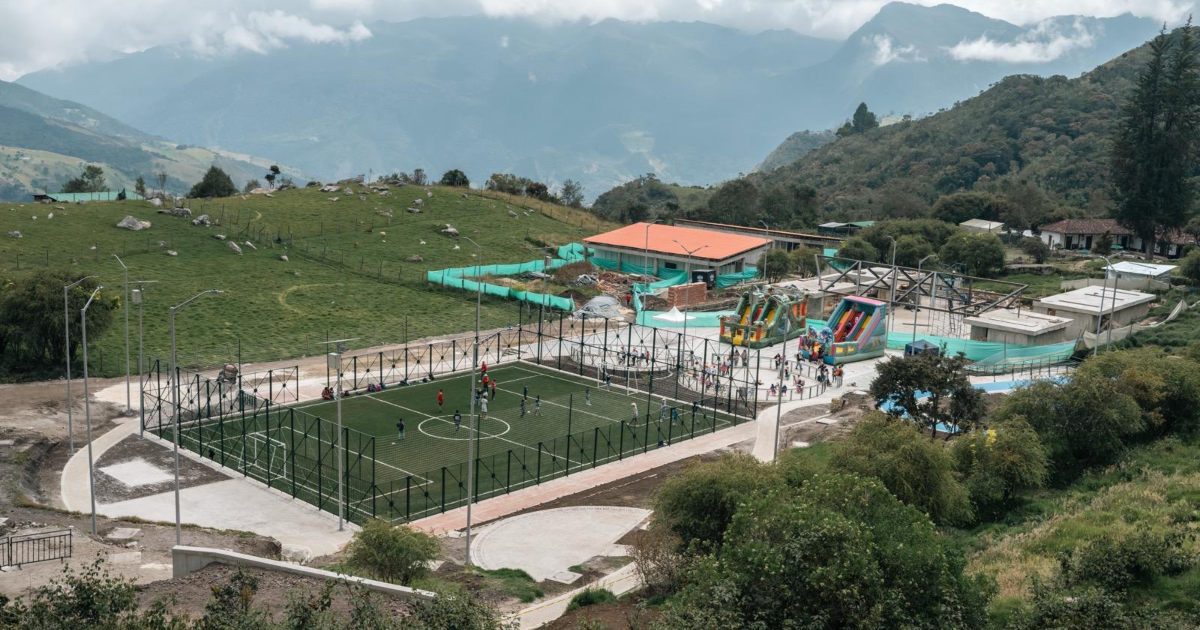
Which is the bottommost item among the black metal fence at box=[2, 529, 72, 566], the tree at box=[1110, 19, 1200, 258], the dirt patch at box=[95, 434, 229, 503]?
the dirt patch at box=[95, 434, 229, 503]

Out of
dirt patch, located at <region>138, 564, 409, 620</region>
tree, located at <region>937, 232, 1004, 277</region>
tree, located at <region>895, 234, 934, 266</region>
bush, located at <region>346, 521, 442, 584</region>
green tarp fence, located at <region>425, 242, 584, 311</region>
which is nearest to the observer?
dirt patch, located at <region>138, 564, 409, 620</region>

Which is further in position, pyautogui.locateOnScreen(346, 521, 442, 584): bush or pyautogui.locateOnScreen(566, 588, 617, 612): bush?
pyautogui.locateOnScreen(566, 588, 617, 612): bush

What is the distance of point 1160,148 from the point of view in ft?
335

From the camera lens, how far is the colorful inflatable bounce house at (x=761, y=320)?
7212 cm

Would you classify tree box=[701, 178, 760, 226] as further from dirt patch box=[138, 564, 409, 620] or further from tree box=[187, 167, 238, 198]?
dirt patch box=[138, 564, 409, 620]

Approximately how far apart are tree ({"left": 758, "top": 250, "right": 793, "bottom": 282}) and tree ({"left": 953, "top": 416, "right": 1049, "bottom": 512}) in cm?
6368

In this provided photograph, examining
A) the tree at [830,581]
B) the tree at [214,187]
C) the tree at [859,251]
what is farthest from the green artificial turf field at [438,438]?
the tree at [214,187]

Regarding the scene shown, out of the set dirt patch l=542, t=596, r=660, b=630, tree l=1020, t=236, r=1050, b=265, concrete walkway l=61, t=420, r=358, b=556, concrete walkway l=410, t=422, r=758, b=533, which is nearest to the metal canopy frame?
tree l=1020, t=236, r=1050, b=265

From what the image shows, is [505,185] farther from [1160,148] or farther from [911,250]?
[1160,148]

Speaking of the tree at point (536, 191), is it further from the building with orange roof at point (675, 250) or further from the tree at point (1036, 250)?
the tree at point (1036, 250)

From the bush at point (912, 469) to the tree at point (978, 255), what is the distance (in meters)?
73.8

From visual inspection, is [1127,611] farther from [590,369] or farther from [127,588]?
[590,369]

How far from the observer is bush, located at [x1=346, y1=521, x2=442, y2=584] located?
28984 millimetres

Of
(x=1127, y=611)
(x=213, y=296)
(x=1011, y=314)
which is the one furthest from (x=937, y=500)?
(x=213, y=296)
